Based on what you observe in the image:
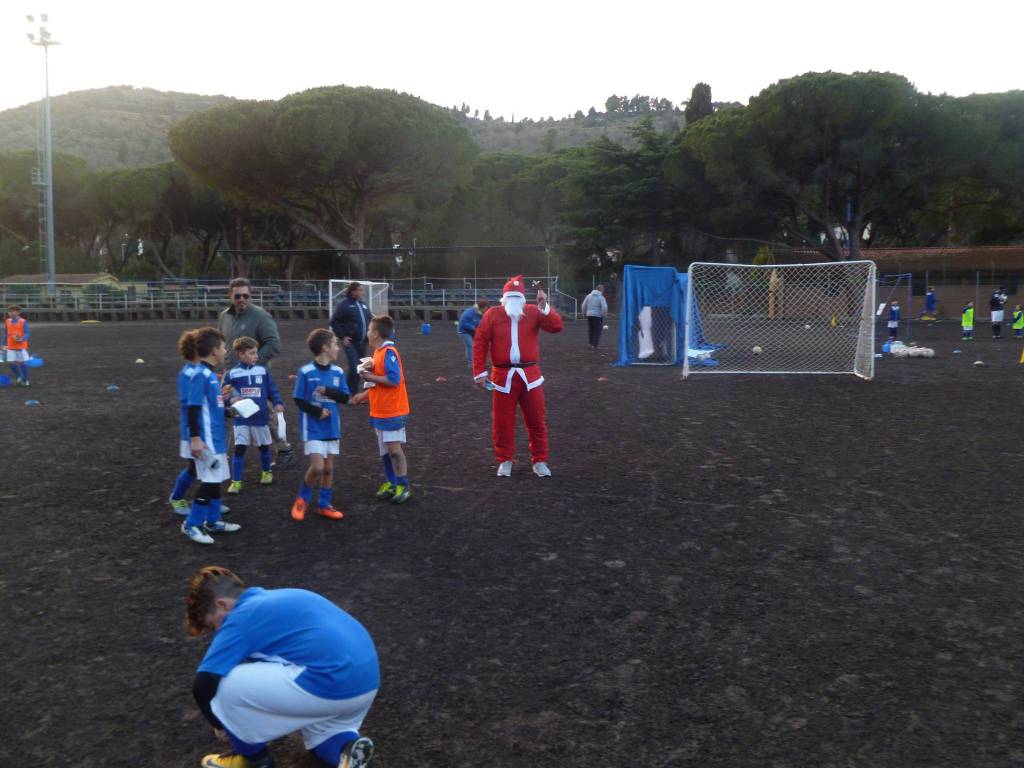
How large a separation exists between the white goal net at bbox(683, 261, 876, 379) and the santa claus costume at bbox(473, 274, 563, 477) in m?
8.89

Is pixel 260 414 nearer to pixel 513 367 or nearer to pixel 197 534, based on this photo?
pixel 197 534

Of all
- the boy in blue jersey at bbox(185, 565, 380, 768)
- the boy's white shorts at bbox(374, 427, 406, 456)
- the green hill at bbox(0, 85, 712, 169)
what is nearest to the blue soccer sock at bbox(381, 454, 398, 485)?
the boy's white shorts at bbox(374, 427, 406, 456)

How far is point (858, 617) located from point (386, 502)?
12.7 ft

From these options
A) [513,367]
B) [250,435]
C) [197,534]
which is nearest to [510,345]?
[513,367]

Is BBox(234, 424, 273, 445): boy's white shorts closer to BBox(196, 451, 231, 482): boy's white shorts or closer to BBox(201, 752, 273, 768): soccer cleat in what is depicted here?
BBox(196, 451, 231, 482): boy's white shorts

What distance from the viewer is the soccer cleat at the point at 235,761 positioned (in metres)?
3.12

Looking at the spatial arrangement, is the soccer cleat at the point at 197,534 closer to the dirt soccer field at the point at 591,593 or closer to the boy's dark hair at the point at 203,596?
the dirt soccer field at the point at 591,593

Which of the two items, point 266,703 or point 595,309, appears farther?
point 595,309

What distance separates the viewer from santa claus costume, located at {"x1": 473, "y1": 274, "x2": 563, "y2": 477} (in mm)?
7684

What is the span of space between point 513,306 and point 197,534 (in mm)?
3407

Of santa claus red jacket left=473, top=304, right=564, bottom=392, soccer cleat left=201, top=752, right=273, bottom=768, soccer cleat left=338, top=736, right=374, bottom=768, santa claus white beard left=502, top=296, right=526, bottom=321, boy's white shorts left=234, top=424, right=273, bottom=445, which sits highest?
santa claus white beard left=502, top=296, right=526, bottom=321

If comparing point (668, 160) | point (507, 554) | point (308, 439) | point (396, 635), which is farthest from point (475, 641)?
point (668, 160)

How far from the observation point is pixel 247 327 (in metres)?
7.54

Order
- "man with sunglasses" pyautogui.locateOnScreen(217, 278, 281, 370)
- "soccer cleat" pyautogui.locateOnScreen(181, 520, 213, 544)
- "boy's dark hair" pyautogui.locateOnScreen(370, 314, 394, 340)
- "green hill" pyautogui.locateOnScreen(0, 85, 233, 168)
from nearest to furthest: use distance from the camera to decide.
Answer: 1. "soccer cleat" pyautogui.locateOnScreen(181, 520, 213, 544)
2. "boy's dark hair" pyautogui.locateOnScreen(370, 314, 394, 340)
3. "man with sunglasses" pyautogui.locateOnScreen(217, 278, 281, 370)
4. "green hill" pyautogui.locateOnScreen(0, 85, 233, 168)
